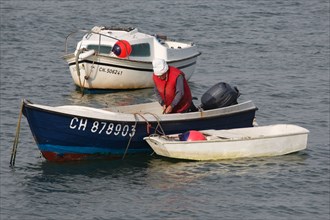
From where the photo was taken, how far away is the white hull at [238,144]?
82.7ft

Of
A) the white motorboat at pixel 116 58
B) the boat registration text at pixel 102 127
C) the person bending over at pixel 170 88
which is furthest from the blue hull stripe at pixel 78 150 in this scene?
the white motorboat at pixel 116 58

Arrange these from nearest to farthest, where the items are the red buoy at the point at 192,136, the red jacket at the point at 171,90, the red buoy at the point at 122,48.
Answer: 1. the red buoy at the point at 192,136
2. the red jacket at the point at 171,90
3. the red buoy at the point at 122,48

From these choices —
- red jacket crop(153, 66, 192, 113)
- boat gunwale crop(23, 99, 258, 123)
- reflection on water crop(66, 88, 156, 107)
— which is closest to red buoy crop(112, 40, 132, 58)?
reflection on water crop(66, 88, 156, 107)

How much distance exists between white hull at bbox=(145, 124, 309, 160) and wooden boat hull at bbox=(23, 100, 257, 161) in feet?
1.21

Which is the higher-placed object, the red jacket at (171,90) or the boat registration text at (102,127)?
the red jacket at (171,90)

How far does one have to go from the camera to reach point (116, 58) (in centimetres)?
3219

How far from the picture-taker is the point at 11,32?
4012cm

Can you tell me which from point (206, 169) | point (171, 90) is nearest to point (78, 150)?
point (171, 90)

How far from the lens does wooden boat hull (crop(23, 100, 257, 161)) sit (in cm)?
2461

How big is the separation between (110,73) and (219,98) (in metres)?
6.58

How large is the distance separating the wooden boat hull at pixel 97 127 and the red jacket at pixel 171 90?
0.44 meters

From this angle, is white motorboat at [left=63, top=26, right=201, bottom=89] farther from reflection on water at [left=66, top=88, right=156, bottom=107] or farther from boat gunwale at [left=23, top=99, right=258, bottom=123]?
boat gunwale at [left=23, top=99, right=258, bottom=123]

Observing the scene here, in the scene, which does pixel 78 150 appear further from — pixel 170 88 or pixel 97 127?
pixel 170 88

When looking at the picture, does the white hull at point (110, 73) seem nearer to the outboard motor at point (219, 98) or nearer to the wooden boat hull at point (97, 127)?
the outboard motor at point (219, 98)
